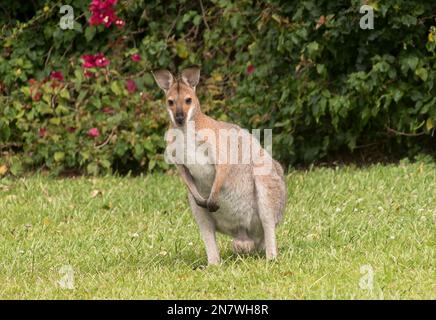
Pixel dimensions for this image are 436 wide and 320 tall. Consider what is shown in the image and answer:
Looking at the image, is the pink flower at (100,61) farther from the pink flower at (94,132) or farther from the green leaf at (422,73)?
the green leaf at (422,73)

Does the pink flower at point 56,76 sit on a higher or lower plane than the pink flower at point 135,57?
lower

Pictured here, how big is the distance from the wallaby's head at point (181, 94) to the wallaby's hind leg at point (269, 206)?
575mm

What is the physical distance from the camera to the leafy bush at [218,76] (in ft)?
31.8

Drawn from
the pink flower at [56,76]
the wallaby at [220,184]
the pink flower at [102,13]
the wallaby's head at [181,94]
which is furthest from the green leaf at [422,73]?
the pink flower at [56,76]

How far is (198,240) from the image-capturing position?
711cm

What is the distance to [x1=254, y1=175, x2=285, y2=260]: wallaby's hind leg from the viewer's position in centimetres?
621

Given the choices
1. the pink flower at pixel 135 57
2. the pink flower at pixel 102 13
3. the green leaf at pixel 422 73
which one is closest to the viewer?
the green leaf at pixel 422 73

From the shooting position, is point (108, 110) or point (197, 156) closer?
point (197, 156)

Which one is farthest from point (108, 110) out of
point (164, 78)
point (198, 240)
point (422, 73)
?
point (164, 78)

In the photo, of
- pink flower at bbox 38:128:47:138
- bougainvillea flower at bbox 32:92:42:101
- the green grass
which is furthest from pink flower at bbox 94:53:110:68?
the green grass

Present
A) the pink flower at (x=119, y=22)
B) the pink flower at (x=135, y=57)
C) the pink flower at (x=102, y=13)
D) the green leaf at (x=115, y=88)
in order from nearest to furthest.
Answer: the green leaf at (x=115, y=88) < the pink flower at (x=102, y=13) < the pink flower at (x=135, y=57) < the pink flower at (x=119, y=22)

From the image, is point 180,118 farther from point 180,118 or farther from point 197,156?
point 197,156

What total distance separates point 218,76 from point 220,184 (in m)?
5.07

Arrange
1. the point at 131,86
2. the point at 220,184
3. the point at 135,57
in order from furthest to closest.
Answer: the point at 135,57, the point at 131,86, the point at 220,184
